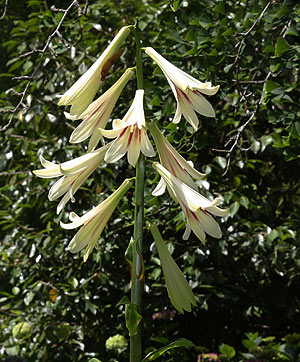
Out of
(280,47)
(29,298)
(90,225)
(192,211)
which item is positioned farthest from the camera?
(29,298)

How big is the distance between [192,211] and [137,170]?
0.21m

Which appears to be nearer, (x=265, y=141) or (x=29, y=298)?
(x=265, y=141)

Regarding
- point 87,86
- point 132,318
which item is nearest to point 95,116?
point 87,86

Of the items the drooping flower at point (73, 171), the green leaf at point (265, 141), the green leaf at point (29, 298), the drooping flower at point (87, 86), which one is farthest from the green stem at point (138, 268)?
the green leaf at point (29, 298)

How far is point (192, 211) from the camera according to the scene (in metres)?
1.40

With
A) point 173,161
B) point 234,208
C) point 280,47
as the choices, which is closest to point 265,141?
point 234,208

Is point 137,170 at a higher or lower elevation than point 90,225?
higher

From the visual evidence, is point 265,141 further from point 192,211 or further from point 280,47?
point 192,211

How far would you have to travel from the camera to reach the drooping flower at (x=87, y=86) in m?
1.49

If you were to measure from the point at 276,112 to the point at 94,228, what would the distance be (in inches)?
48.5

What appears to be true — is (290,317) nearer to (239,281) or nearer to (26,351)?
(239,281)

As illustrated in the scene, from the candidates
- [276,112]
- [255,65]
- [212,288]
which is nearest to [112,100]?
[276,112]

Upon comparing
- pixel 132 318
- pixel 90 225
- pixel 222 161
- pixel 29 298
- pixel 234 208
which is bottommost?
pixel 29 298

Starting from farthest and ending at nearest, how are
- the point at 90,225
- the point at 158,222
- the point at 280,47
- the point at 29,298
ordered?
1. the point at 29,298
2. the point at 158,222
3. the point at 280,47
4. the point at 90,225
